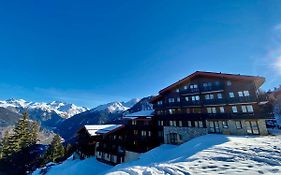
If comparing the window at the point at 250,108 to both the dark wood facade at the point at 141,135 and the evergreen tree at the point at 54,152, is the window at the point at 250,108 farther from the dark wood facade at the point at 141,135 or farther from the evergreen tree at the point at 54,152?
the evergreen tree at the point at 54,152

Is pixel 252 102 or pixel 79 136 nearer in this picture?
pixel 252 102

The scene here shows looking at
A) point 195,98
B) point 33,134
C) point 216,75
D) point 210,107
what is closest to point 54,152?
point 33,134

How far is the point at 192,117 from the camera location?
36875 mm

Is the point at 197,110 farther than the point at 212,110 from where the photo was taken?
Yes

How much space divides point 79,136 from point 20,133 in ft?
61.1

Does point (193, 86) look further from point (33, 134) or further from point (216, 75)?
point (33, 134)

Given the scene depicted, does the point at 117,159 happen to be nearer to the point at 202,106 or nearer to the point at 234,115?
the point at 202,106

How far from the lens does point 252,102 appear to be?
101 ft

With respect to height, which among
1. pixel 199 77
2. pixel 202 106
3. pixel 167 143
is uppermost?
pixel 199 77

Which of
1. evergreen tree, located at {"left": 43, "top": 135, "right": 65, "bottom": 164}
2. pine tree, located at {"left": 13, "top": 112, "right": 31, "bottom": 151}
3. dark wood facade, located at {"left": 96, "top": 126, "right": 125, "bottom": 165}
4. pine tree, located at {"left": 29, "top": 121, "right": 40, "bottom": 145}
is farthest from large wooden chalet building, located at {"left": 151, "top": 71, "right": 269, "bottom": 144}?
pine tree, located at {"left": 29, "top": 121, "right": 40, "bottom": 145}

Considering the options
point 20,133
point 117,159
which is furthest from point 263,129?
point 20,133

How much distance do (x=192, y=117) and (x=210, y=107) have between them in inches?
154

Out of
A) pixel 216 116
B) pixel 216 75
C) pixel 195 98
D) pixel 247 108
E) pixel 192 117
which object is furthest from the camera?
pixel 195 98

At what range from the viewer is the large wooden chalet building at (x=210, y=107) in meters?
31.0
